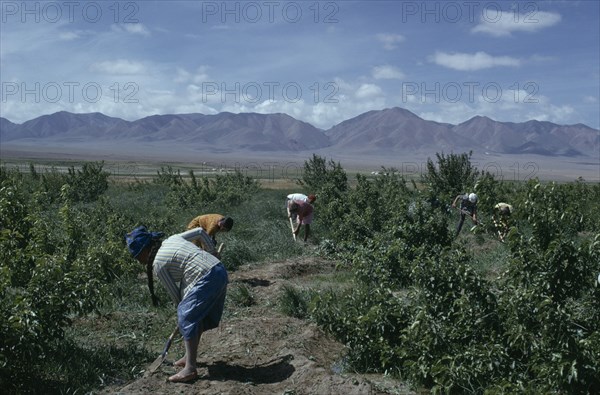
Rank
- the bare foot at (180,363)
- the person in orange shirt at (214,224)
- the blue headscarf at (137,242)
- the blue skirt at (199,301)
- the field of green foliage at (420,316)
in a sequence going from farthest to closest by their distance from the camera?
the person in orange shirt at (214,224), the bare foot at (180,363), the blue headscarf at (137,242), the blue skirt at (199,301), the field of green foliage at (420,316)

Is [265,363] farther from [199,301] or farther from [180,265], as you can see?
[180,265]

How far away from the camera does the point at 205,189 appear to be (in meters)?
22.6

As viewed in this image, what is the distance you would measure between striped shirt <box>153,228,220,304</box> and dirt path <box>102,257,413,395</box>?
77 centimetres

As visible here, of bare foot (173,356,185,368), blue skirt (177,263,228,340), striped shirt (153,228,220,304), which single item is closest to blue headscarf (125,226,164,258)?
striped shirt (153,228,220,304)

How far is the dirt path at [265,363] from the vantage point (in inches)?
200

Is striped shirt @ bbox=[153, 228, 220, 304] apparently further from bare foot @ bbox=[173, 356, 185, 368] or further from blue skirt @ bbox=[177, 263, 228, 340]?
bare foot @ bbox=[173, 356, 185, 368]

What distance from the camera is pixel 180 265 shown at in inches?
202

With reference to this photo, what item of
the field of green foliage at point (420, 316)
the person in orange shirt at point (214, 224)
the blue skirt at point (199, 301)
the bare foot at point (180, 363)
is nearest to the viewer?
the field of green foliage at point (420, 316)

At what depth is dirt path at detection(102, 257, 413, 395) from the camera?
5.07 meters

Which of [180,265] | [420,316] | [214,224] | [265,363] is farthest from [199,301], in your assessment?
[214,224]

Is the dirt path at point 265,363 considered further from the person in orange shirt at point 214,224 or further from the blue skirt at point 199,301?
the person in orange shirt at point 214,224

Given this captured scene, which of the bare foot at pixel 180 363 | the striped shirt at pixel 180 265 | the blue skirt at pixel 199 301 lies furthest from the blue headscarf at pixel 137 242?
the bare foot at pixel 180 363

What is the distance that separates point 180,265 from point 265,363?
54.2 inches

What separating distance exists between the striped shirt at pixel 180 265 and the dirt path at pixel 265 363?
30.5 inches
